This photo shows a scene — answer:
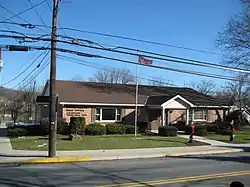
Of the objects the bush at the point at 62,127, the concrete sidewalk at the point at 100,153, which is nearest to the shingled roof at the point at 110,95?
the bush at the point at 62,127

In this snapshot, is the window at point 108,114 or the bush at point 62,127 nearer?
the bush at point 62,127

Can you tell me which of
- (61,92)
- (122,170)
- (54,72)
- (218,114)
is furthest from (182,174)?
(218,114)

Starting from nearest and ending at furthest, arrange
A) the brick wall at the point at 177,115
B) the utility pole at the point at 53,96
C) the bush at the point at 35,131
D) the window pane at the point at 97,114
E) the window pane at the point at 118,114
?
the utility pole at the point at 53,96
the bush at the point at 35,131
the window pane at the point at 97,114
the window pane at the point at 118,114
the brick wall at the point at 177,115

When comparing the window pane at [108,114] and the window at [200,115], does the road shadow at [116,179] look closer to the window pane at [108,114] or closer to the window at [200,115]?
the window pane at [108,114]

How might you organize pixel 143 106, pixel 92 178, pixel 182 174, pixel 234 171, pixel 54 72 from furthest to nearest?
pixel 143 106 < pixel 54 72 < pixel 234 171 < pixel 182 174 < pixel 92 178

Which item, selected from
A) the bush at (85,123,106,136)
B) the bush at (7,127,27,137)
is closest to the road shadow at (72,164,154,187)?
the bush at (85,123,106,136)

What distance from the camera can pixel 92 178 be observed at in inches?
467

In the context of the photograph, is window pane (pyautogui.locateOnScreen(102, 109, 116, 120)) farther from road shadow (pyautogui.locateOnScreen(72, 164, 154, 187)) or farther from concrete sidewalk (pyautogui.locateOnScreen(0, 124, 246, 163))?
road shadow (pyautogui.locateOnScreen(72, 164, 154, 187))

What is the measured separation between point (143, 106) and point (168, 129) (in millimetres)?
6779

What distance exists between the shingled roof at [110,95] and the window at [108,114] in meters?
0.85

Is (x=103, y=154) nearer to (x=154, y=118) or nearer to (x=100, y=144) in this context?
(x=100, y=144)

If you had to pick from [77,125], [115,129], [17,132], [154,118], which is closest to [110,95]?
[154,118]

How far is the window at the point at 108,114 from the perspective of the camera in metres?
34.5

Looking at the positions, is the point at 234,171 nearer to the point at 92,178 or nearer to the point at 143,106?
the point at 92,178
